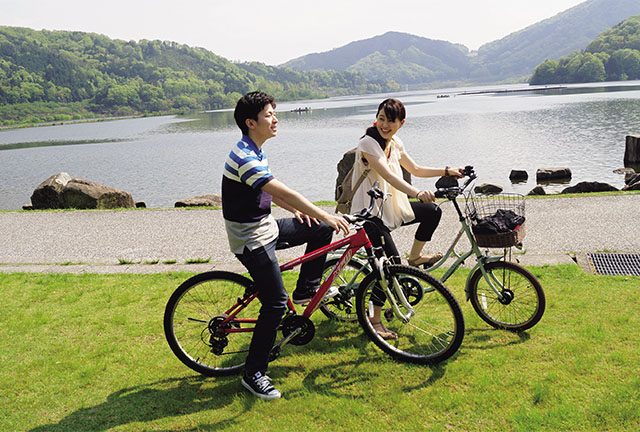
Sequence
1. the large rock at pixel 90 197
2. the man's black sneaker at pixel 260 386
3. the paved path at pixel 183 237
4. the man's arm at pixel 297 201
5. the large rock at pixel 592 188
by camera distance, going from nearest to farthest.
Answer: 1. the man's arm at pixel 297 201
2. the man's black sneaker at pixel 260 386
3. the paved path at pixel 183 237
4. the large rock at pixel 90 197
5. the large rock at pixel 592 188

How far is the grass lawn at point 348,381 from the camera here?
3.53 m

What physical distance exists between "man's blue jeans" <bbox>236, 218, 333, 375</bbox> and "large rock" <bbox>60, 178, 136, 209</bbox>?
12066mm

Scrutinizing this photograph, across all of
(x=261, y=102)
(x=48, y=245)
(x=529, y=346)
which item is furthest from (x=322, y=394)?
(x=48, y=245)

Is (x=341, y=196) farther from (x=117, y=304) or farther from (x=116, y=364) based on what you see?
(x=117, y=304)

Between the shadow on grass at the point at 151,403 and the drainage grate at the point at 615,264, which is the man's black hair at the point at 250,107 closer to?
the shadow on grass at the point at 151,403

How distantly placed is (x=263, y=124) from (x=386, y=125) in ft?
4.38

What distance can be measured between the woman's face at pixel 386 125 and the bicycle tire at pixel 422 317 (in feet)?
4.13

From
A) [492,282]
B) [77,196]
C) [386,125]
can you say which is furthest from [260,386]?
[77,196]

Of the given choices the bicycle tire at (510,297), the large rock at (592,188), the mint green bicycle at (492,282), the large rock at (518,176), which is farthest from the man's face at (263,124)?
the large rock at (518,176)

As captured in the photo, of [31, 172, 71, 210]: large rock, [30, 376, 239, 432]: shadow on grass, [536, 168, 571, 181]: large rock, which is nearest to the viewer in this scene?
[30, 376, 239, 432]: shadow on grass

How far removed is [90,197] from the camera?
1446 centimetres

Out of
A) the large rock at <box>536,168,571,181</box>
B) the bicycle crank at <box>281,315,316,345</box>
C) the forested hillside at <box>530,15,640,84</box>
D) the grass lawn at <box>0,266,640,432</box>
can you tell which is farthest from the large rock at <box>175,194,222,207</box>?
the forested hillside at <box>530,15,640,84</box>

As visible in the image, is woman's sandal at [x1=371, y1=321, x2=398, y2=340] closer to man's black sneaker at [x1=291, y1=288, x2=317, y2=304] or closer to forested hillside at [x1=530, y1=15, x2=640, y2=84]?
man's black sneaker at [x1=291, y1=288, x2=317, y2=304]

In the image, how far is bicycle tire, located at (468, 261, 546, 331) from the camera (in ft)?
14.6
